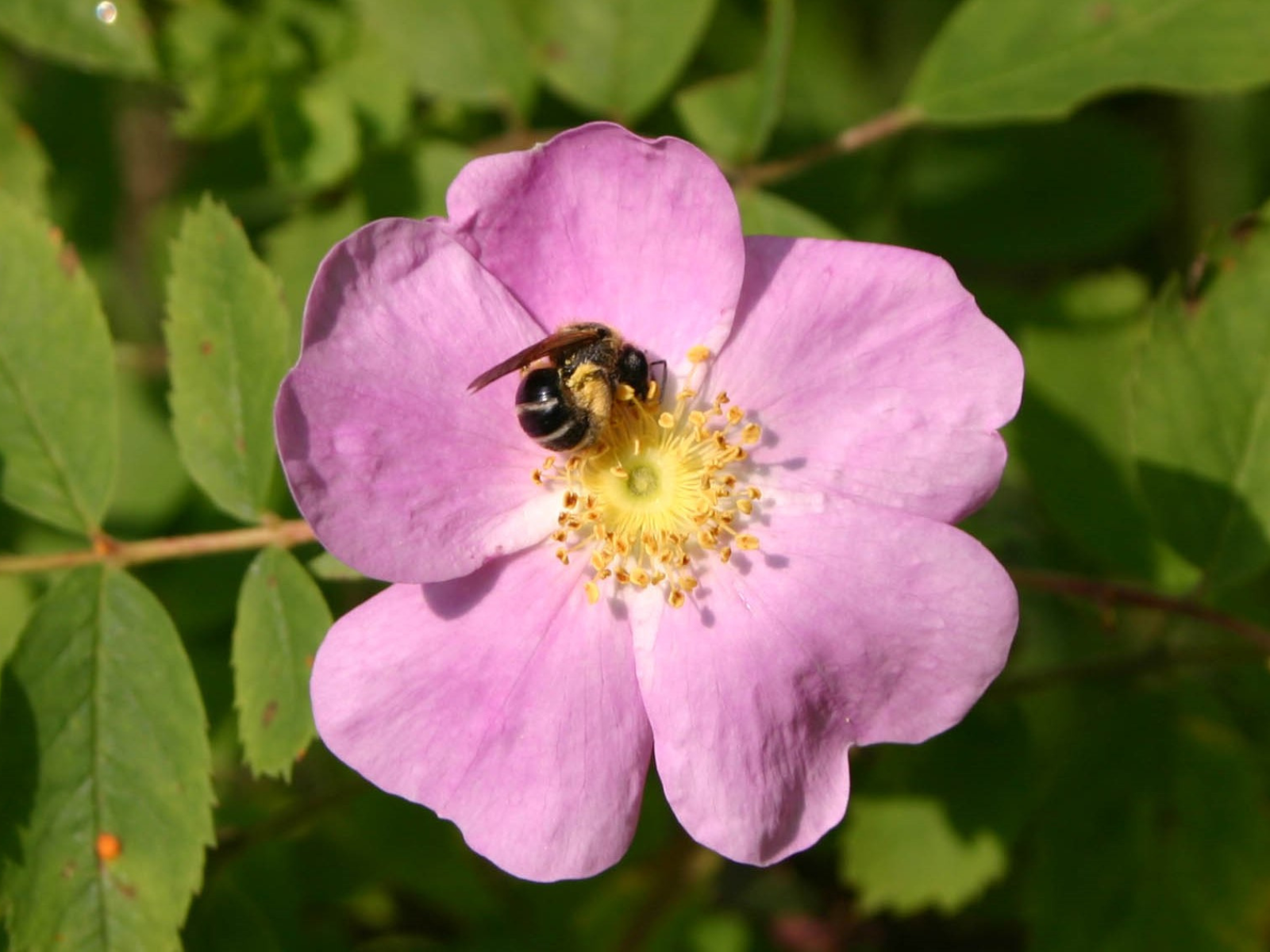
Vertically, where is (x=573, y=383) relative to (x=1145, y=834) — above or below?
above

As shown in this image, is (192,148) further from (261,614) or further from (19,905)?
(19,905)

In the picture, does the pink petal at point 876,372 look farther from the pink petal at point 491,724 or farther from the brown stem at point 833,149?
the brown stem at point 833,149

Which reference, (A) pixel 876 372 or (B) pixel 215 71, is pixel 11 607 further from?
(A) pixel 876 372

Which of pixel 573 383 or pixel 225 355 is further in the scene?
pixel 225 355

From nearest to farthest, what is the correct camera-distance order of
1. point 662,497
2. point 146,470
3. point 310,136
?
point 662,497 < point 310,136 < point 146,470

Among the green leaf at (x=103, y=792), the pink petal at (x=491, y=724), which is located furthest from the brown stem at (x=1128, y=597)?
the green leaf at (x=103, y=792)

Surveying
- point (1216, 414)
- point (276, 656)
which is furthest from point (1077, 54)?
point (276, 656)

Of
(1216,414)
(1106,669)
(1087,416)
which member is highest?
(1216,414)
